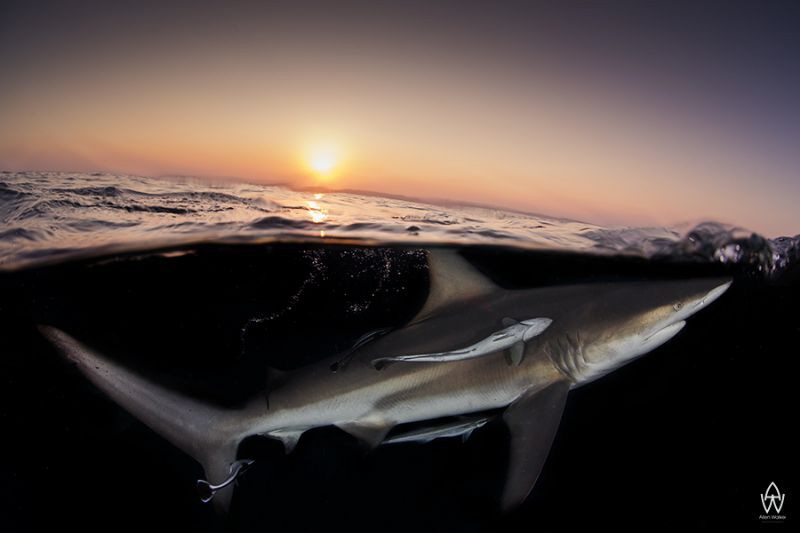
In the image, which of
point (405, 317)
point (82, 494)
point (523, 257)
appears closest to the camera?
point (82, 494)

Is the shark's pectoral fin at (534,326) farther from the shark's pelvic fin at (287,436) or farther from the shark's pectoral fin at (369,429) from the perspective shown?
the shark's pelvic fin at (287,436)

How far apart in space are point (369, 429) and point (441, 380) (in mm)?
729

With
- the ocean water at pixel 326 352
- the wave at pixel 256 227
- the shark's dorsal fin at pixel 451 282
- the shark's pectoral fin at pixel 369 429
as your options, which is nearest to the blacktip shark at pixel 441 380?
the shark's pectoral fin at pixel 369 429

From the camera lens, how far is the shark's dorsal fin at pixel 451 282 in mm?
3672

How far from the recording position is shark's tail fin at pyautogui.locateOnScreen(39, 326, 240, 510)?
2826 mm

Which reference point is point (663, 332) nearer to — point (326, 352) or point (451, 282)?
point (451, 282)

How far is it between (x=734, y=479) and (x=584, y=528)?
2.45m

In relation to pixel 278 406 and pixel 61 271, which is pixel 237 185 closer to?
pixel 61 271

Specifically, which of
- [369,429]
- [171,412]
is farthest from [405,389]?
[171,412]

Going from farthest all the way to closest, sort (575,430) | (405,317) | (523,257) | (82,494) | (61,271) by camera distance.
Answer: (523,257), (405,317), (61,271), (575,430), (82,494)

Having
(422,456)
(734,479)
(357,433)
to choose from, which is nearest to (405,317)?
(422,456)

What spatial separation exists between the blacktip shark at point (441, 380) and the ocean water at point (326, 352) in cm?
23

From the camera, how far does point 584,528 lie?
4.38 metres

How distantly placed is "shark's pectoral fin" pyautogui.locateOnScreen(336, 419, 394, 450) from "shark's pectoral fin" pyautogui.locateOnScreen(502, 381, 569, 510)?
100 cm
